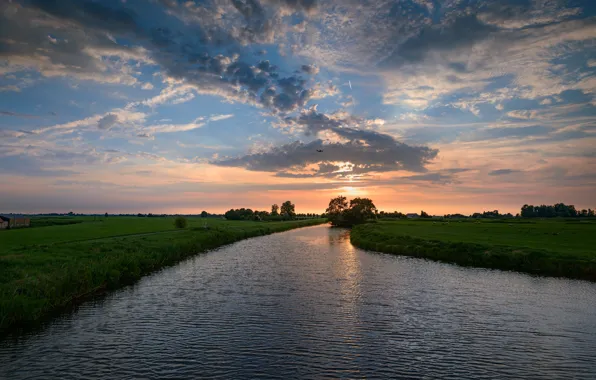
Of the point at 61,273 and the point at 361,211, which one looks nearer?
the point at 61,273

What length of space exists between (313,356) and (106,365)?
8.74 m

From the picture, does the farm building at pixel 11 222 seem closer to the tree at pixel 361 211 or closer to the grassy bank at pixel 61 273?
the grassy bank at pixel 61 273

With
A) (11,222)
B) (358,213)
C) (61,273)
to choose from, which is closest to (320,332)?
(61,273)

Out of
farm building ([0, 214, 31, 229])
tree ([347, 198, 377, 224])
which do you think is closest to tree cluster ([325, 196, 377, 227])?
tree ([347, 198, 377, 224])

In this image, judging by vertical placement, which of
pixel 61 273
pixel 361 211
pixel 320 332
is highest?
pixel 361 211

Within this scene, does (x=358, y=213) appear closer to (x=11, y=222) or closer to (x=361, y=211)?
(x=361, y=211)

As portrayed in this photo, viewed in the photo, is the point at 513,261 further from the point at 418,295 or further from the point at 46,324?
A: the point at 46,324

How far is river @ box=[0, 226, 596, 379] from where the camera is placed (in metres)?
14.2

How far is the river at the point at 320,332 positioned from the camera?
14.2m

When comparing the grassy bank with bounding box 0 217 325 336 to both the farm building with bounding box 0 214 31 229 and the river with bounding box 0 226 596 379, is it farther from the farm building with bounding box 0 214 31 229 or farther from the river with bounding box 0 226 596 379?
the farm building with bounding box 0 214 31 229

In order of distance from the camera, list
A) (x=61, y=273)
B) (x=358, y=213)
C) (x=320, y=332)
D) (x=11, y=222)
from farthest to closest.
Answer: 1. (x=358, y=213)
2. (x=11, y=222)
3. (x=61, y=273)
4. (x=320, y=332)

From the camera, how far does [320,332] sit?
18594 mm

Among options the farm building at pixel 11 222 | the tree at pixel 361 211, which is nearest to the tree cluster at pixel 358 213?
the tree at pixel 361 211

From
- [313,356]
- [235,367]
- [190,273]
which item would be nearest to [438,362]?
[313,356]
